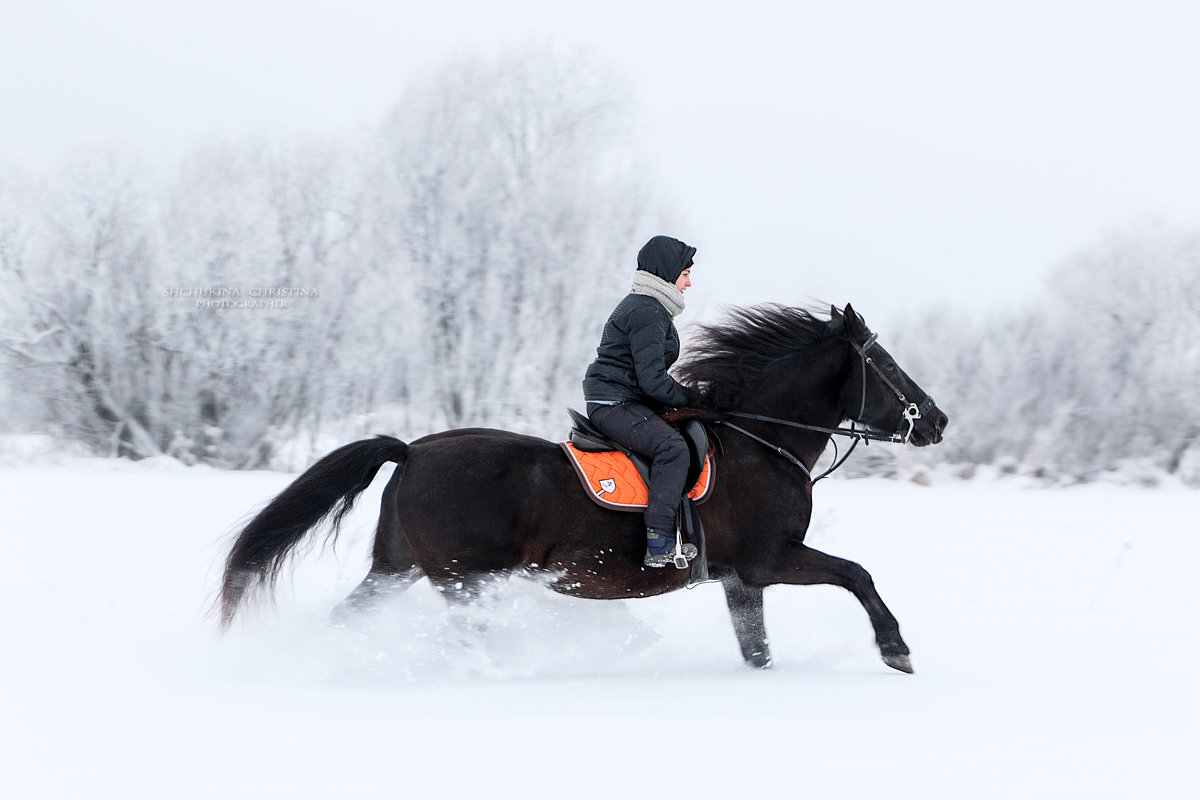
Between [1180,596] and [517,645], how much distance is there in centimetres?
512

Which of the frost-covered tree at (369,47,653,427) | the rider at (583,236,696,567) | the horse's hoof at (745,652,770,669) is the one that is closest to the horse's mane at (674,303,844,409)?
the rider at (583,236,696,567)

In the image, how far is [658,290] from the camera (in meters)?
4.67

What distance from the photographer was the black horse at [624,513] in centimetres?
448

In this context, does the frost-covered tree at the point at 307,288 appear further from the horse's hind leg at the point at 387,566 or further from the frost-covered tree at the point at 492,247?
the horse's hind leg at the point at 387,566

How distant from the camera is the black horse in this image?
4477 mm

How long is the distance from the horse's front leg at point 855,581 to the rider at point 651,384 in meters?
0.53

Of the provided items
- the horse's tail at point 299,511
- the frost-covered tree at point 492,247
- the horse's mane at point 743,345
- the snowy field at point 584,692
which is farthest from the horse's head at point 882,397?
the frost-covered tree at point 492,247

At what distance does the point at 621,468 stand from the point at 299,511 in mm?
1592

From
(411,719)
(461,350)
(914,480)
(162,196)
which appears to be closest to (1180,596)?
(411,719)

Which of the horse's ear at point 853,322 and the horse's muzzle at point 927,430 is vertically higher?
the horse's ear at point 853,322

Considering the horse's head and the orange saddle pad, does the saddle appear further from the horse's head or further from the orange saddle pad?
the horse's head

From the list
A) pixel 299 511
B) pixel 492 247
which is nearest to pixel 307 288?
pixel 492 247

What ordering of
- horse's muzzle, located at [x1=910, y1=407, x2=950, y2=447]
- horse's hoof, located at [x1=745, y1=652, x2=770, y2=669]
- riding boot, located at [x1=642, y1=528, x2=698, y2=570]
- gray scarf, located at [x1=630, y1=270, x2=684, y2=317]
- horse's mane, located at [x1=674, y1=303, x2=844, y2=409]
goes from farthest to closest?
1. horse's mane, located at [x1=674, y1=303, x2=844, y2=409]
2. horse's muzzle, located at [x1=910, y1=407, x2=950, y2=447]
3. horse's hoof, located at [x1=745, y1=652, x2=770, y2=669]
4. gray scarf, located at [x1=630, y1=270, x2=684, y2=317]
5. riding boot, located at [x1=642, y1=528, x2=698, y2=570]

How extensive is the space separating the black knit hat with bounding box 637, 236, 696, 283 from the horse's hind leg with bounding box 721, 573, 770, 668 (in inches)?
61.2
